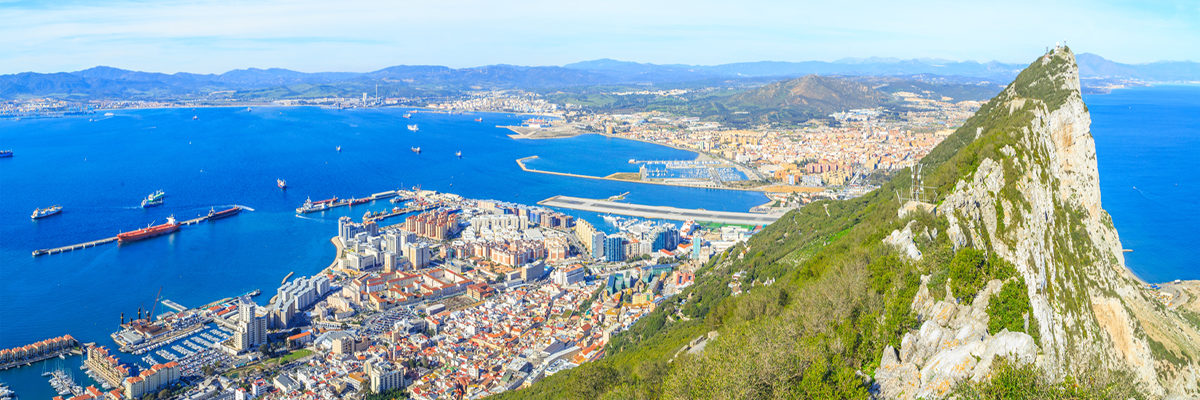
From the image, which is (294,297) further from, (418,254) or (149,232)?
(149,232)

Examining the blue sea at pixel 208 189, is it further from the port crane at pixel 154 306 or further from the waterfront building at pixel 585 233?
the waterfront building at pixel 585 233

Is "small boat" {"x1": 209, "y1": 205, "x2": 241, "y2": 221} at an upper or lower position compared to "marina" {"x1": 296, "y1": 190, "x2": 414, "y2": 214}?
lower

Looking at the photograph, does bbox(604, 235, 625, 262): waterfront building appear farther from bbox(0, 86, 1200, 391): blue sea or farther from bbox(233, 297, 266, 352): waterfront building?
bbox(233, 297, 266, 352): waterfront building

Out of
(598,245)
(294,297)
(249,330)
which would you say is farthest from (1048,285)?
(598,245)

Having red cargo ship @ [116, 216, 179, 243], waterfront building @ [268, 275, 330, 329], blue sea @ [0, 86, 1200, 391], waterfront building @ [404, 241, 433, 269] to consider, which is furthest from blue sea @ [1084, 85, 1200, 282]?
red cargo ship @ [116, 216, 179, 243]

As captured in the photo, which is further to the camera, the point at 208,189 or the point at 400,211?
the point at 208,189

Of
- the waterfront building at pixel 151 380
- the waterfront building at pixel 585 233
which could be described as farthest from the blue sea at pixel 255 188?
the waterfront building at pixel 585 233
